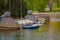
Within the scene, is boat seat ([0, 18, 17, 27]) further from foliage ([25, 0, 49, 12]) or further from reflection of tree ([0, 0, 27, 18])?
foliage ([25, 0, 49, 12])

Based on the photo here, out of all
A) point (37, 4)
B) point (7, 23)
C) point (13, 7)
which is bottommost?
point (37, 4)

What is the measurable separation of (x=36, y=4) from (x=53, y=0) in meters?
11.4

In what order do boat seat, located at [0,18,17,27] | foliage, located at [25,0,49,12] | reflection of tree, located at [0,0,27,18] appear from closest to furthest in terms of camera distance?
boat seat, located at [0,18,17,27]
reflection of tree, located at [0,0,27,18]
foliage, located at [25,0,49,12]

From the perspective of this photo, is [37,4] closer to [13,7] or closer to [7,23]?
[13,7]

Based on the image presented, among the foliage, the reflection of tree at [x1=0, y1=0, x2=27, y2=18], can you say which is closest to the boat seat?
the reflection of tree at [x1=0, y1=0, x2=27, y2=18]

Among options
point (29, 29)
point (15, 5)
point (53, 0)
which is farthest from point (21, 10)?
point (53, 0)

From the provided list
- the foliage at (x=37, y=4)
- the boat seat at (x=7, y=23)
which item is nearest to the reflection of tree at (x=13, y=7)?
the boat seat at (x=7, y=23)

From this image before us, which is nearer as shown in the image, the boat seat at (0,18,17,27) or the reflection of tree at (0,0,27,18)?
the boat seat at (0,18,17,27)

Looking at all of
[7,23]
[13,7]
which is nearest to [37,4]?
[13,7]

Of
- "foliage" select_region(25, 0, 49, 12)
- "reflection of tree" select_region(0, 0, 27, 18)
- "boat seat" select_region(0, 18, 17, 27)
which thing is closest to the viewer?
"boat seat" select_region(0, 18, 17, 27)

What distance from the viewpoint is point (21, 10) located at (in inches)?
1318

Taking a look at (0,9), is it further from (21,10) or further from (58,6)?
(58,6)

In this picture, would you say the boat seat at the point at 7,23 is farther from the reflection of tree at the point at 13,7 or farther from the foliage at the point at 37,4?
the foliage at the point at 37,4

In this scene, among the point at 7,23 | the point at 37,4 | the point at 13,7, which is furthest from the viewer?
the point at 37,4
